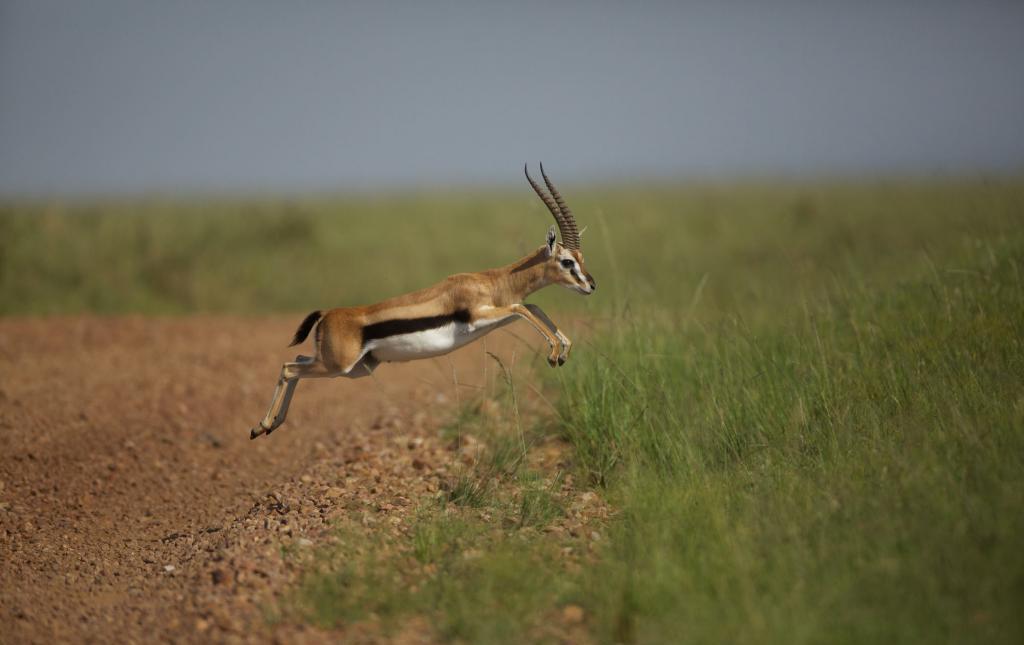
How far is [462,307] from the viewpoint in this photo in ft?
15.1

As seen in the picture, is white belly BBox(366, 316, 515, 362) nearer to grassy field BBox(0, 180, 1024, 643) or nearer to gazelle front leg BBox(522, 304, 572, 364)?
gazelle front leg BBox(522, 304, 572, 364)

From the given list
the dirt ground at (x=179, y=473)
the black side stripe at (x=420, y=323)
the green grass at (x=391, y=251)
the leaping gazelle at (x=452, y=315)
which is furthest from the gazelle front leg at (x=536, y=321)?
the green grass at (x=391, y=251)

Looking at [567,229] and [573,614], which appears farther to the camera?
[567,229]

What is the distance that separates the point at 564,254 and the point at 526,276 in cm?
25

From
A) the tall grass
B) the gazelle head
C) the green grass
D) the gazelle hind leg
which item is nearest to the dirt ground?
the gazelle hind leg

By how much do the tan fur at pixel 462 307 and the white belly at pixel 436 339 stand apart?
1.6 inches

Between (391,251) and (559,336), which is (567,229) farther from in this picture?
(391,251)

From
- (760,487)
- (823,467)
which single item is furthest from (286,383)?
(823,467)

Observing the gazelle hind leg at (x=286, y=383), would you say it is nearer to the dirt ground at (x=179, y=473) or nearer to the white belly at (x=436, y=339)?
the white belly at (x=436, y=339)

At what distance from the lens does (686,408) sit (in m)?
6.27

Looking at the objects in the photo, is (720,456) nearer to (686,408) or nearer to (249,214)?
(686,408)

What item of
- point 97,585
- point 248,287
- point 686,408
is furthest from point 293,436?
point 248,287

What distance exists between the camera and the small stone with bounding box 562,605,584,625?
4094 millimetres

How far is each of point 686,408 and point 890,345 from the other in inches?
66.9
